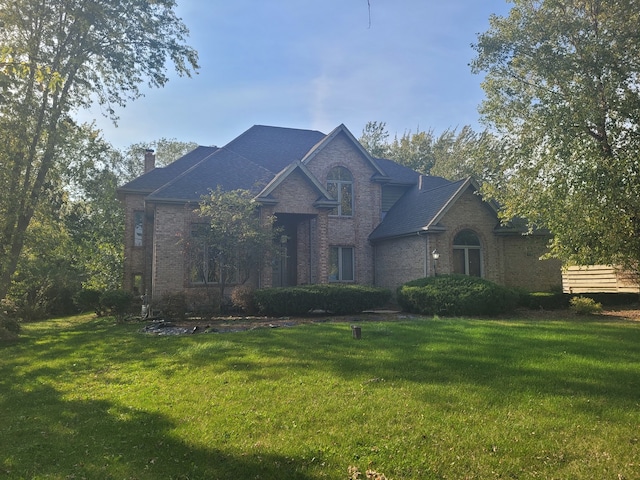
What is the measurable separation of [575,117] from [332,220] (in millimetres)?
11746

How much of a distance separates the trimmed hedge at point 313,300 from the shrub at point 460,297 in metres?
1.71

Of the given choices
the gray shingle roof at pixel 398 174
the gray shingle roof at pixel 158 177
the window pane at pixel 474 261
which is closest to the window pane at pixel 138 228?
the gray shingle roof at pixel 158 177

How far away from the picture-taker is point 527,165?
17.3 metres

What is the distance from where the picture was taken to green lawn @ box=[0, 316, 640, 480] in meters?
4.25

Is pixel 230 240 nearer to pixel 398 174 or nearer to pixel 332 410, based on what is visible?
pixel 332 410

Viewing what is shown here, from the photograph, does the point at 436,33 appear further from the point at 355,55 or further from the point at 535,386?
the point at 535,386

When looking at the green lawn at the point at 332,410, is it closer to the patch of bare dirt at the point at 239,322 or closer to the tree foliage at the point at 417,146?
the patch of bare dirt at the point at 239,322

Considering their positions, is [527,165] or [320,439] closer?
[320,439]

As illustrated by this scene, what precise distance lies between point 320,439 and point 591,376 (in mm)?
4395

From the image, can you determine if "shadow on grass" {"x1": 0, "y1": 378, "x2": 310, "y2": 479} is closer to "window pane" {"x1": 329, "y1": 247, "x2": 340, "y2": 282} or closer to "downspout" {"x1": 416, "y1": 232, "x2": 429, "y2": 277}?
"downspout" {"x1": 416, "y1": 232, "x2": 429, "y2": 277}

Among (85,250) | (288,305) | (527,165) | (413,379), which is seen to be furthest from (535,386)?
(85,250)

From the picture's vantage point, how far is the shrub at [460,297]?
15.3 meters

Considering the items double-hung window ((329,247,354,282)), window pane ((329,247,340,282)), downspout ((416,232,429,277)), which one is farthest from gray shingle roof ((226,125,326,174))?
downspout ((416,232,429,277))

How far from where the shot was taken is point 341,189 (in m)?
23.5
